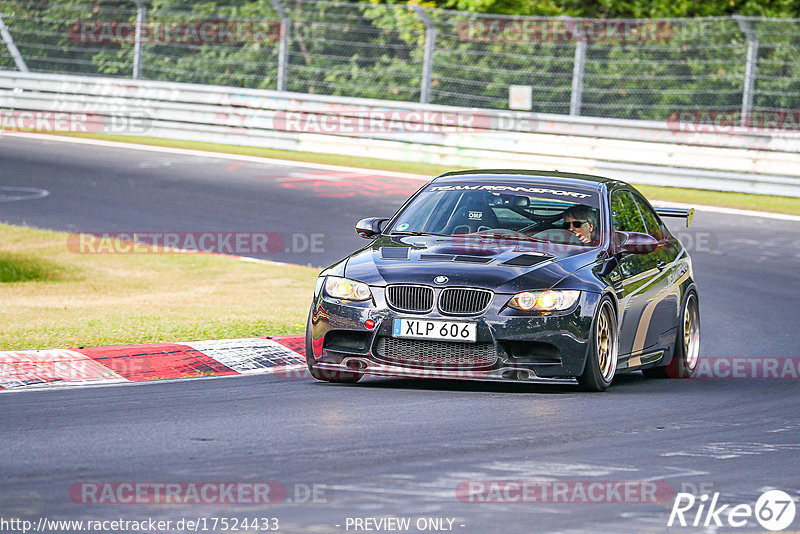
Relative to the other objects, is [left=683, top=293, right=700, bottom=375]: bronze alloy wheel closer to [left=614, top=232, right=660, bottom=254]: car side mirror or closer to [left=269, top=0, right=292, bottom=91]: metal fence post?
[left=614, top=232, right=660, bottom=254]: car side mirror

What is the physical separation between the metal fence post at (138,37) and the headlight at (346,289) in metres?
18.2

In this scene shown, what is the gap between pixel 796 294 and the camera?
14008 millimetres

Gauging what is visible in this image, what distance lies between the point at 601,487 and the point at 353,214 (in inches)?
513

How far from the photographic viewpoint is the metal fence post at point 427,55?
23.6 metres

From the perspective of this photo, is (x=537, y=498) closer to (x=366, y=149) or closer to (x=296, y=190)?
(x=296, y=190)

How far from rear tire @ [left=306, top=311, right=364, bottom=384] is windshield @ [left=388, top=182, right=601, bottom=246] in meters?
1.20

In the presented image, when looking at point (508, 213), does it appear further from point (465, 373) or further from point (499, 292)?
point (465, 373)

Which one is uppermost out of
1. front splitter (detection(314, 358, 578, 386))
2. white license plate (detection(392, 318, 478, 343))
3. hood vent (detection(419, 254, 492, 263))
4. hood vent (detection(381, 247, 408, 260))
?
hood vent (detection(419, 254, 492, 263))

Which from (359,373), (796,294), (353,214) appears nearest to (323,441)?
(359,373)

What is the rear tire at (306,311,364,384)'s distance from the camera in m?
8.80

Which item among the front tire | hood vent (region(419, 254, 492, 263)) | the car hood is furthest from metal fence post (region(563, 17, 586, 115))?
Answer: hood vent (region(419, 254, 492, 263))

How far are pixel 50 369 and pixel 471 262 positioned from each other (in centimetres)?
284

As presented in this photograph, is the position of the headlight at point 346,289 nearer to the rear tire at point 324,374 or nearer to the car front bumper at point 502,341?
the car front bumper at point 502,341

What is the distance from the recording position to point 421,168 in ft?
76.4
